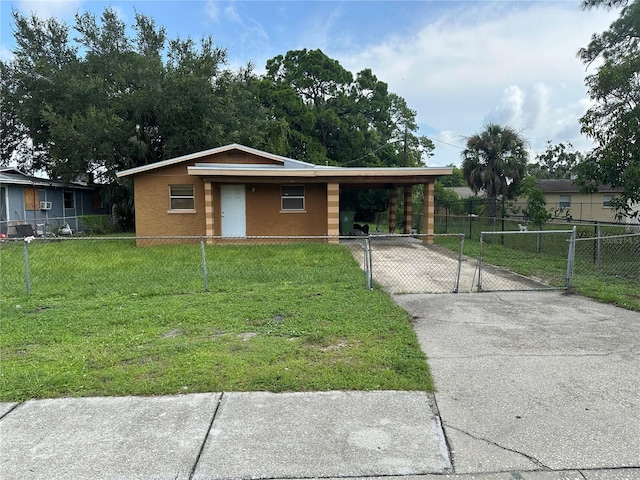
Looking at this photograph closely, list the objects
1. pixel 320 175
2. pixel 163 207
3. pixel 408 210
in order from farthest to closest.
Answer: pixel 408 210 < pixel 163 207 < pixel 320 175

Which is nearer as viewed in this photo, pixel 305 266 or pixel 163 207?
pixel 305 266

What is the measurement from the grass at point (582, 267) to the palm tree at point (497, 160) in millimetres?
10252

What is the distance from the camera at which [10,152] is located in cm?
2855

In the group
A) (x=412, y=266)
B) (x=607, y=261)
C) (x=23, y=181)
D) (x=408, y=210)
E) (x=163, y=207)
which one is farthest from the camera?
(x=23, y=181)

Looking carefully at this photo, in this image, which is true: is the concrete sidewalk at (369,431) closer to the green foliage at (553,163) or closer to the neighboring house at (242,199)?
the neighboring house at (242,199)

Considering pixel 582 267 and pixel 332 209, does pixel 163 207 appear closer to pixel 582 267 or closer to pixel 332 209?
pixel 332 209

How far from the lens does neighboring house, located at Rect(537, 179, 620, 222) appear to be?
99.2 feet

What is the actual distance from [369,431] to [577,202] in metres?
33.8

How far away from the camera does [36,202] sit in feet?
70.4

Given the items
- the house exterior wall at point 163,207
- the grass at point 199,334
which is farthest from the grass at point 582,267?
the house exterior wall at point 163,207

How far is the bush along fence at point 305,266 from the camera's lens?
7.82m

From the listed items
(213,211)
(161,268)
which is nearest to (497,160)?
(213,211)

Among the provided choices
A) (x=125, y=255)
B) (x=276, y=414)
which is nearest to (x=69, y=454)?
(x=276, y=414)

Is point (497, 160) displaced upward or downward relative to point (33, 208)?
upward
